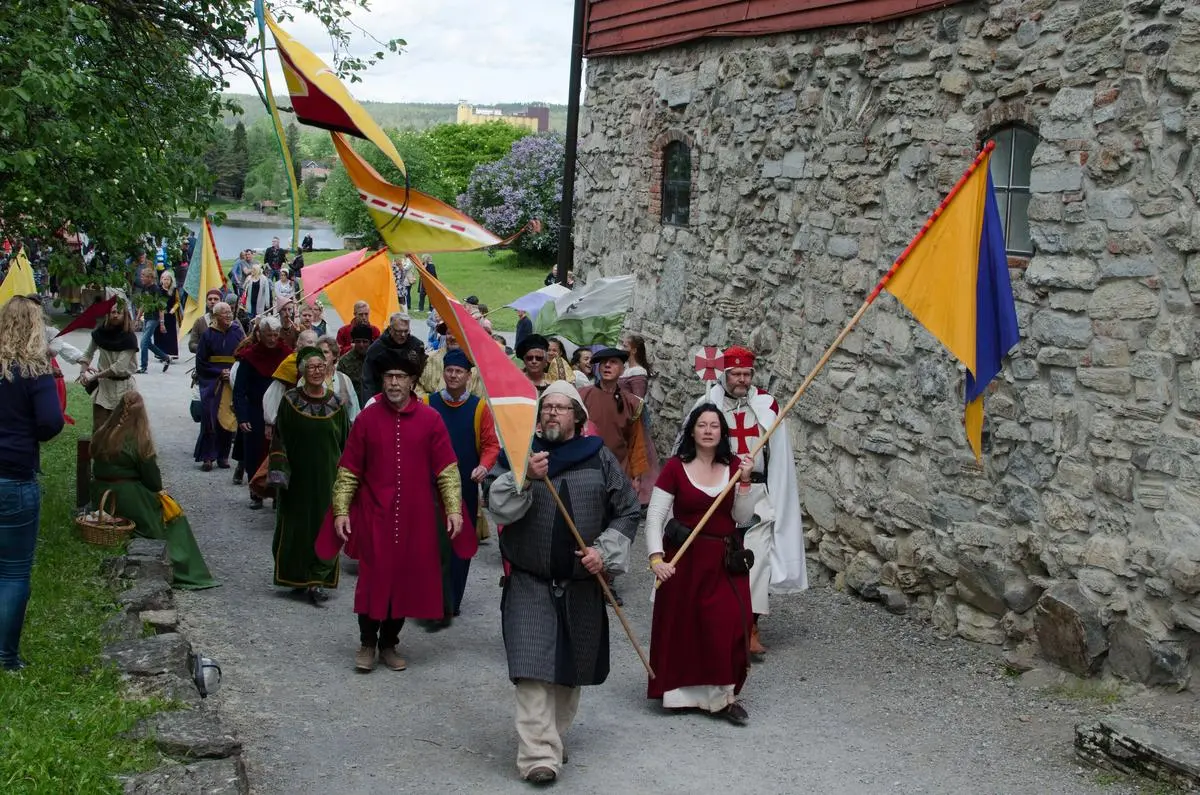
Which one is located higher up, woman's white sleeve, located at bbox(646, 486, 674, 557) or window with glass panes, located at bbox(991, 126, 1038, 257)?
window with glass panes, located at bbox(991, 126, 1038, 257)

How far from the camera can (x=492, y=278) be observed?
4094 cm

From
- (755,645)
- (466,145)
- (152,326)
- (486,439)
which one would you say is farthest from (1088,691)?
(466,145)

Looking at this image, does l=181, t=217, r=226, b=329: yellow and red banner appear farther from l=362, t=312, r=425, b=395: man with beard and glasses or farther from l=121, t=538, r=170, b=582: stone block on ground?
l=121, t=538, r=170, b=582: stone block on ground

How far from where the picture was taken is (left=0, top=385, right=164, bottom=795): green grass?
5133 millimetres

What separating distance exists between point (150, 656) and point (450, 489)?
76.5 inches

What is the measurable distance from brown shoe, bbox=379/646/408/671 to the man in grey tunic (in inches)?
59.5

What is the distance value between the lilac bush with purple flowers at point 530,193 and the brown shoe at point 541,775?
36.6 m

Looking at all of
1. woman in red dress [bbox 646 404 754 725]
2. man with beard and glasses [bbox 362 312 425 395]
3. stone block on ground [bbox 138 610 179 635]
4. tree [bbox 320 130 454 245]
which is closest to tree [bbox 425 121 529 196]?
tree [bbox 320 130 454 245]

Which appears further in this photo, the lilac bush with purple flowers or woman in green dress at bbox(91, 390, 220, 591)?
the lilac bush with purple flowers

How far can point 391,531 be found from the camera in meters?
8.08

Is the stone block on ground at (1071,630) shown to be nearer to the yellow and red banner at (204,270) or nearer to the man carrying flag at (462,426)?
the man carrying flag at (462,426)

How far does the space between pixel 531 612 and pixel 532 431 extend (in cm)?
84

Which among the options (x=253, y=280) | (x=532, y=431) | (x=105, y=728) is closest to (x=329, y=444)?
(x=532, y=431)

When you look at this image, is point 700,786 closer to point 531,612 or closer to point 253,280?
point 531,612
